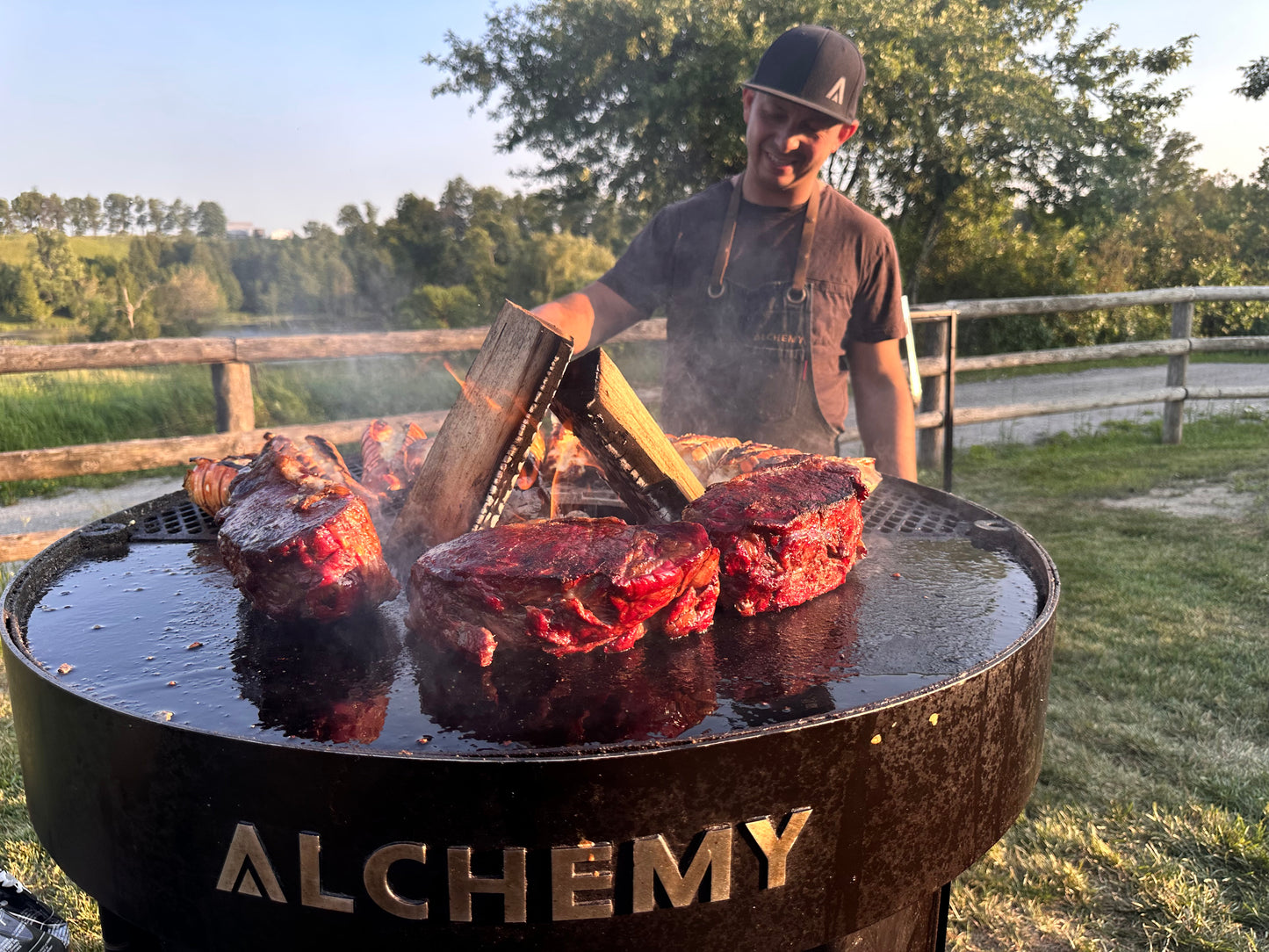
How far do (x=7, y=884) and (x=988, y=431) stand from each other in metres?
11.4

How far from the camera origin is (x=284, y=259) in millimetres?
5254

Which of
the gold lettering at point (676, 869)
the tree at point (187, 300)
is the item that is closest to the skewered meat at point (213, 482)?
the gold lettering at point (676, 869)

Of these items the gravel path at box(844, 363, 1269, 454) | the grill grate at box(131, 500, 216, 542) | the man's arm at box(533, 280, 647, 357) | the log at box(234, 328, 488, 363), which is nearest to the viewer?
the grill grate at box(131, 500, 216, 542)

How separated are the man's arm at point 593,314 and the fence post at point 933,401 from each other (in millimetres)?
5412

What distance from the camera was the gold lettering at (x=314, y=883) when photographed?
1.18 m

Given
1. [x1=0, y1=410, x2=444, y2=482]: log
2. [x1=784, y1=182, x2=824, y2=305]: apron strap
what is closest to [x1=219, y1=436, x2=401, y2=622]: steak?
[x1=784, y1=182, x2=824, y2=305]: apron strap

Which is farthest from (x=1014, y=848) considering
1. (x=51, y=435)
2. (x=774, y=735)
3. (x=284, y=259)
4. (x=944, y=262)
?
(x=944, y=262)

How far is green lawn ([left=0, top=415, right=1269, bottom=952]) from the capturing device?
2.54m

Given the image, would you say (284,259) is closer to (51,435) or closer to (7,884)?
(7,884)

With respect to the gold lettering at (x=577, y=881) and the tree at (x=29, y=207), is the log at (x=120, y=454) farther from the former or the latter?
the gold lettering at (x=577, y=881)

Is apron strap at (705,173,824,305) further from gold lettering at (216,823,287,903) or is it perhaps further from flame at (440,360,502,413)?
gold lettering at (216,823,287,903)

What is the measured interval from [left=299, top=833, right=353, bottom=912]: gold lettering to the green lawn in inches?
71.1

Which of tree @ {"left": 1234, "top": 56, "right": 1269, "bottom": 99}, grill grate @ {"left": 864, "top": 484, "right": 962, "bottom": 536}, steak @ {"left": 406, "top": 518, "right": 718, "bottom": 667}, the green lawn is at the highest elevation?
tree @ {"left": 1234, "top": 56, "right": 1269, "bottom": 99}

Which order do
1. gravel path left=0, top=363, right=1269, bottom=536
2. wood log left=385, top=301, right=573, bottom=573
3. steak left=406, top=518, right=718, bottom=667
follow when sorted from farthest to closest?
gravel path left=0, top=363, right=1269, bottom=536 → wood log left=385, top=301, right=573, bottom=573 → steak left=406, top=518, right=718, bottom=667
